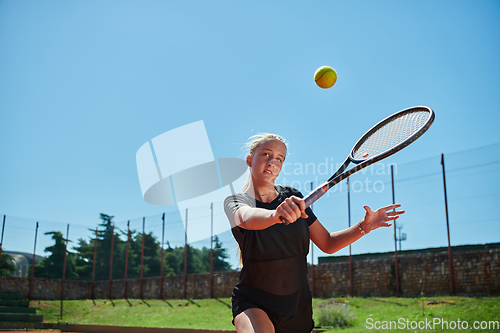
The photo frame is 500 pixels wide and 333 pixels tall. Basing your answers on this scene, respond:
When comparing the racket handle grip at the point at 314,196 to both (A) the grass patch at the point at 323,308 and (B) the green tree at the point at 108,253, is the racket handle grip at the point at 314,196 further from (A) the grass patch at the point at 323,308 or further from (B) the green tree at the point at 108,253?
(B) the green tree at the point at 108,253

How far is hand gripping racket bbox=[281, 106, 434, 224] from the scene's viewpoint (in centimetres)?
→ 318

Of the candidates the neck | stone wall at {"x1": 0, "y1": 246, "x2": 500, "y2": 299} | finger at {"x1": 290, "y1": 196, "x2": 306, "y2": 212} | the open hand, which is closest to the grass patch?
stone wall at {"x1": 0, "y1": 246, "x2": 500, "y2": 299}

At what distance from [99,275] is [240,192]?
30661 mm

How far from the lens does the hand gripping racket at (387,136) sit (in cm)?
318

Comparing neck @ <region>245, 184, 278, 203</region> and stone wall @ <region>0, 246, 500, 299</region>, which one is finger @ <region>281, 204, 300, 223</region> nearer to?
neck @ <region>245, 184, 278, 203</region>

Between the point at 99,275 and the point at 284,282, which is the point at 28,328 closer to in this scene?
the point at 99,275

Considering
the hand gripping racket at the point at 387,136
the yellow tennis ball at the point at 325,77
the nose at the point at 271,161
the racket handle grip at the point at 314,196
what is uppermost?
the yellow tennis ball at the point at 325,77

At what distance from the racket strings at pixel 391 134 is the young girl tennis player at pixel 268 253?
0.70 m

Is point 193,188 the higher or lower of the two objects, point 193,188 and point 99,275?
the higher

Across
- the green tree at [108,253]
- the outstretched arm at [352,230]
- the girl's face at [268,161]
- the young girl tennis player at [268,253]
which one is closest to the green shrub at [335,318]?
the outstretched arm at [352,230]

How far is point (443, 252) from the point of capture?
618 inches

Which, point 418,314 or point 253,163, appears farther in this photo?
point 418,314

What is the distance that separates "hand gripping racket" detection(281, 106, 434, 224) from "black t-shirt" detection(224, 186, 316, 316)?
2.36 feet

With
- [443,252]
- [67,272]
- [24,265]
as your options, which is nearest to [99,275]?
[67,272]
